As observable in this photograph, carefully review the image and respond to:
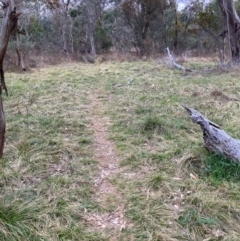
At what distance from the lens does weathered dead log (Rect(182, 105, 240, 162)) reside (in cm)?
350

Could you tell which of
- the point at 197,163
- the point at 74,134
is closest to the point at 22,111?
the point at 74,134

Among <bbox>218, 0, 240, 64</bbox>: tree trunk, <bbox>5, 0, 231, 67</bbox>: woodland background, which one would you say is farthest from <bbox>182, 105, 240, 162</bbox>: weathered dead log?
<bbox>5, 0, 231, 67</bbox>: woodland background

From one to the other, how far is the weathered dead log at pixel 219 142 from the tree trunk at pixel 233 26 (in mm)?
8639

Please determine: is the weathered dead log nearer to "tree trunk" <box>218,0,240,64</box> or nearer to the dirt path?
the dirt path

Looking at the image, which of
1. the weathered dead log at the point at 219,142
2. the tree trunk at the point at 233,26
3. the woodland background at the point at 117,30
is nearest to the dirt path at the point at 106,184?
the weathered dead log at the point at 219,142

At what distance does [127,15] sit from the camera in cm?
2050

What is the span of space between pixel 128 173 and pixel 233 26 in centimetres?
989

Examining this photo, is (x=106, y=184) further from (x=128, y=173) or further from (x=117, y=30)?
(x=117, y=30)

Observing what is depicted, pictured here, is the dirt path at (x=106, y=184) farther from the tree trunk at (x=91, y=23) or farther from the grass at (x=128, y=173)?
the tree trunk at (x=91, y=23)

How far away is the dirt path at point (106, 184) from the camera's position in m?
2.72

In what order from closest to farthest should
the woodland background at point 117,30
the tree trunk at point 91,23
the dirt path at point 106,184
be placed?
the dirt path at point 106,184, the woodland background at point 117,30, the tree trunk at point 91,23

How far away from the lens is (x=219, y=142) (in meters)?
3.60

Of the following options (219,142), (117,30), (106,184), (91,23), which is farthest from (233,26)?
(91,23)

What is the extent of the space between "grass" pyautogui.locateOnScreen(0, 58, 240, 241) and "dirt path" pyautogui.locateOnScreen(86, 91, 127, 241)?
0.06 metres
